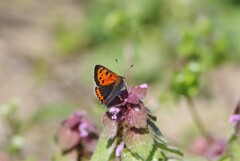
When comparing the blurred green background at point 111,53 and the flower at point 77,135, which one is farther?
the blurred green background at point 111,53

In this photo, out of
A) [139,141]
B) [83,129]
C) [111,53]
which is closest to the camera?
[139,141]

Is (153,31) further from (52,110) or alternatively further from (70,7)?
(52,110)

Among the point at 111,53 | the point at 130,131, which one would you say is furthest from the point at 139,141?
the point at 111,53

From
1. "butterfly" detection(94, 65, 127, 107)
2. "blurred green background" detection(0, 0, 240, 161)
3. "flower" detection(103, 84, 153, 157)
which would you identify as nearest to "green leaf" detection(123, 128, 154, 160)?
"flower" detection(103, 84, 153, 157)

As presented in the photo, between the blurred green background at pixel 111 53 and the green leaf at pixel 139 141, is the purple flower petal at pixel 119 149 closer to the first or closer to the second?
the green leaf at pixel 139 141

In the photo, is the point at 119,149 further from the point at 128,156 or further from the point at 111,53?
the point at 111,53

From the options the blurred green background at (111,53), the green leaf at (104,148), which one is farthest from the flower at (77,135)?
the blurred green background at (111,53)

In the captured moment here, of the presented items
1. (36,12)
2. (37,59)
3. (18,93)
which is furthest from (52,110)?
(36,12)
